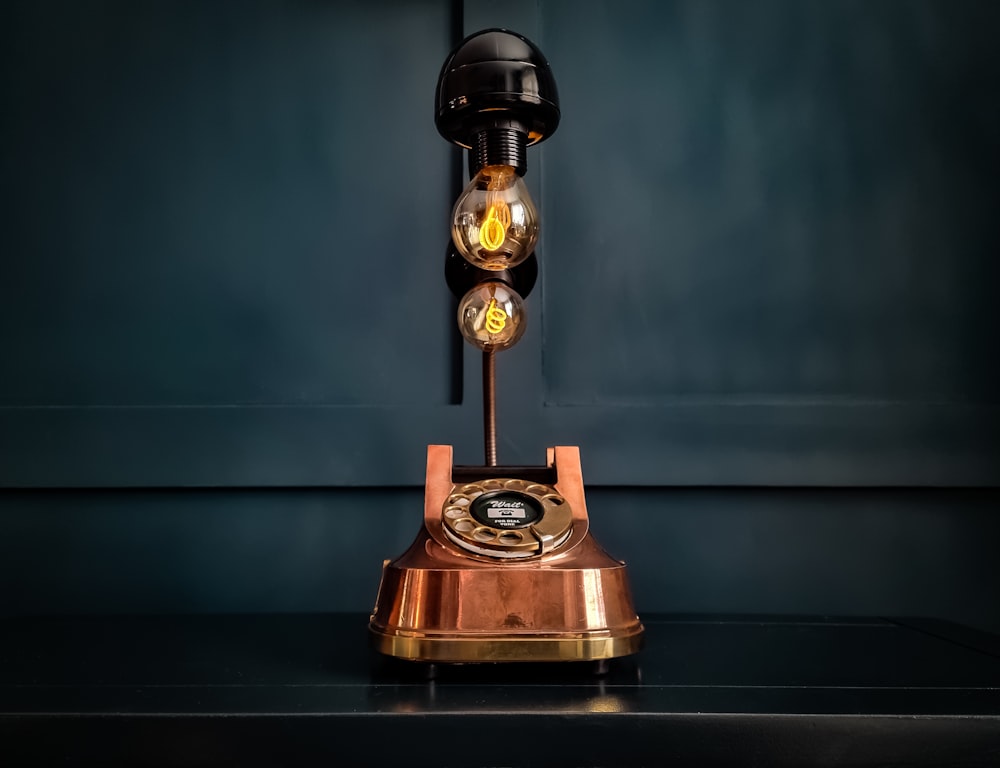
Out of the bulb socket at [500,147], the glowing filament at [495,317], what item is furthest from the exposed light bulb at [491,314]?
the bulb socket at [500,147]

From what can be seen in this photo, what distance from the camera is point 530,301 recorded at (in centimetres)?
119

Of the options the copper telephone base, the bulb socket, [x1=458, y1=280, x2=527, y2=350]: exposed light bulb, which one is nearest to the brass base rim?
the copper telephone base

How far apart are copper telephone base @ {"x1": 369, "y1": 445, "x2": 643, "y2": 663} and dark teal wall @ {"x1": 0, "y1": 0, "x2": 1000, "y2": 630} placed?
1.36 feet

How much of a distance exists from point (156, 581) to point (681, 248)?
36.0 inches

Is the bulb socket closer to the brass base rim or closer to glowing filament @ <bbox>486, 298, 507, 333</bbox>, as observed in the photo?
glowing filament @ <bbox>486, 298, 507, 333</bbox>

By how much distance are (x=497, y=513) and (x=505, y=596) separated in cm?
10

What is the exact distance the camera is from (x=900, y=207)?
1.20 metres

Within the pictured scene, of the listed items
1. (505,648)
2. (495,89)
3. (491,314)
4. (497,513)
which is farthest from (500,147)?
(505,648)

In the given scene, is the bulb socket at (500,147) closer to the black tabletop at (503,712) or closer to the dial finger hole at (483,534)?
the dial finger hole at (483,534)

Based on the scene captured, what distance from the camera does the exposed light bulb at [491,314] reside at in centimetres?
85

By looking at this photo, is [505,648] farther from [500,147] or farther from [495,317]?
[500,147]

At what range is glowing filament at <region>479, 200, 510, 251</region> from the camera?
0.80 m

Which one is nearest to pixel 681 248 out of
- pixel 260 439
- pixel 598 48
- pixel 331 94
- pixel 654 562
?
pixel 598 48

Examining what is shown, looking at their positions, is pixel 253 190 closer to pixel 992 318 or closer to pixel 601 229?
pixel 601 229
